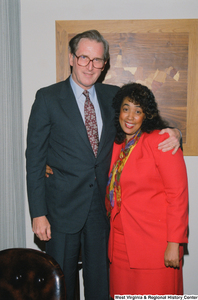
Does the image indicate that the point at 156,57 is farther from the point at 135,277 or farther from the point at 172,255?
the point at 135,277

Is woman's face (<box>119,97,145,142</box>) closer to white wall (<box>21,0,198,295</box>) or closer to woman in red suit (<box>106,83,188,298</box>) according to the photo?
woman in red suit (<box>106,83,188,298</box>)

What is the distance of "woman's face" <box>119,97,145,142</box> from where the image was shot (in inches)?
64.4

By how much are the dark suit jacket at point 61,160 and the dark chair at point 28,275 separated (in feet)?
1.56

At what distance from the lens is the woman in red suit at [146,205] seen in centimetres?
152

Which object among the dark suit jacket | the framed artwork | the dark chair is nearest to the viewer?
the dark chair

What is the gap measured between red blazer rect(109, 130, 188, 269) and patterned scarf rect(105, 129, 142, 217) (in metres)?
0.03

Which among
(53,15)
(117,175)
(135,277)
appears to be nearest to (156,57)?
(53,15)

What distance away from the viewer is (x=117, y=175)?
164 centimetres

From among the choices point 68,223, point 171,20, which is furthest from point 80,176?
point 171,20

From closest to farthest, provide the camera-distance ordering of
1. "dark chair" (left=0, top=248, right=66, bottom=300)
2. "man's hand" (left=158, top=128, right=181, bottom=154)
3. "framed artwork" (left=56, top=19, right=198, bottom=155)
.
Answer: "dark chair" (left=0, top=248, right=66, bottom=300), "man's hand" (left=158, top=128, right=181, bottom=154), "framed artwork" (left=56, top=19, right=198, bottom=155)

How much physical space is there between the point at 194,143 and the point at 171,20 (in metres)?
1.02

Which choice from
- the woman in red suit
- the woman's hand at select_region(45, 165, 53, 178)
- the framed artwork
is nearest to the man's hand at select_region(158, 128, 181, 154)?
the woman in red suit

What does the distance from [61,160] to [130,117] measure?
483 millimetres

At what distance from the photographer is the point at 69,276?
1745 mm
